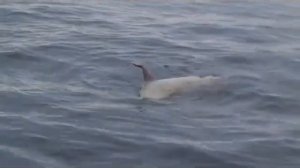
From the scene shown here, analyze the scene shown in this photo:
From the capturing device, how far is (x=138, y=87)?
1054cm

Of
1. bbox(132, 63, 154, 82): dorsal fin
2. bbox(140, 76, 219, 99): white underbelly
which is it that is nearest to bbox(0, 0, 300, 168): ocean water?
bbox(140, 76, 219, 99): white underbelly

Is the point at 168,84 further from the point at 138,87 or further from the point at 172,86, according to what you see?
the point at 138,87

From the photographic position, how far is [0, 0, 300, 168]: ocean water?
7.86 metres

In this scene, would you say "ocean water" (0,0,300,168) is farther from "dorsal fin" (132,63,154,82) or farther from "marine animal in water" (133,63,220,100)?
"dorsal fin" (132,63,154,82)

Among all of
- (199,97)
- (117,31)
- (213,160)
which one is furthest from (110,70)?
(213,160)

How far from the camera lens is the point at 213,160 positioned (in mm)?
7637

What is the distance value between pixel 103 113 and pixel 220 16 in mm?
8025

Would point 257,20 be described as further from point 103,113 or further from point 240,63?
point 103,113

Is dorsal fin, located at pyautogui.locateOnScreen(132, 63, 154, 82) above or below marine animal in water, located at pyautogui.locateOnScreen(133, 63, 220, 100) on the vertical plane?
above

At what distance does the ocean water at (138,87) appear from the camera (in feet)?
25.8

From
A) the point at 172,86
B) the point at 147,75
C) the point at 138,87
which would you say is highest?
the point at 147,75

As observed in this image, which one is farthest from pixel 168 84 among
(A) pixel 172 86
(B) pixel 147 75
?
(B) pixel 147 75

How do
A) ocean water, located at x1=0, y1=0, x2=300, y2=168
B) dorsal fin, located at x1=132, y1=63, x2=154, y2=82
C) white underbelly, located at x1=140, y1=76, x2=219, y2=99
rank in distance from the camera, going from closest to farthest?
1. ocean water, located at x1=0, y1=0, x2=300, y2=168
2. white underbelly, located at x1=140, y1=76, x2=219, y2=99
3. dorsal fin, located at x1=132, y1=63, x2=154, y2=82

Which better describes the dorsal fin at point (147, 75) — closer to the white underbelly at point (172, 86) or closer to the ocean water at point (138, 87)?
the white underbelly at point (172, 86)
